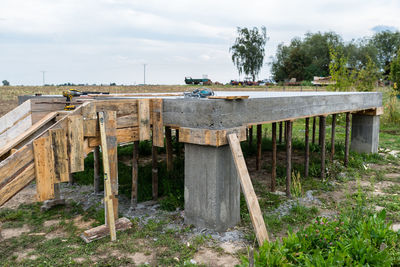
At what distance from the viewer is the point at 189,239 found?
5.84m

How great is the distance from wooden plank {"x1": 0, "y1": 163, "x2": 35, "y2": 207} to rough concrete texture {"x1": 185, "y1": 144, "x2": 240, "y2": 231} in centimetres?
253

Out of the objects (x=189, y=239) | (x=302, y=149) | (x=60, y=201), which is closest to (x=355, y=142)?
(x=302, y=149)

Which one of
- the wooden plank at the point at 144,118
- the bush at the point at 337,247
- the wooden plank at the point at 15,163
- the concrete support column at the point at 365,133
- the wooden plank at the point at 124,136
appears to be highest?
the wooden plank at the point at 144,118

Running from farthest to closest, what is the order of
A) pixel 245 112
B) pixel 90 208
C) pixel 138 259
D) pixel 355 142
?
pixel 355 142, pixel 90 208, pixel 245 112, pixel 138 259

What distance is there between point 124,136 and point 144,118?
51 cm

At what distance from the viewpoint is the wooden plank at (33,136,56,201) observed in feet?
16.8

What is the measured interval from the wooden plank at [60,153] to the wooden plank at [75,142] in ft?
0.25

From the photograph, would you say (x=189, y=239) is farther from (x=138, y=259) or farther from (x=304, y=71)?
(x=304, y=71)

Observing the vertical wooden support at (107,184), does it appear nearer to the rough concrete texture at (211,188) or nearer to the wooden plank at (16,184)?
the wooden plank at (16,184)

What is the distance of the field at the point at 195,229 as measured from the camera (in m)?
4.87

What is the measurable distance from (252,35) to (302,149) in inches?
1856

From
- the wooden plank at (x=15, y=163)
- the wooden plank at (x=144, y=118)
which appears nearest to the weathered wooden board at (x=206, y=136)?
the wooden plank at (x=144, y=118)

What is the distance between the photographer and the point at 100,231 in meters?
5.86

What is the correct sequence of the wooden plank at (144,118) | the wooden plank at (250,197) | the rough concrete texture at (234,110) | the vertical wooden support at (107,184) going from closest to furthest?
the wooden plank at (250,197)
the vertical wooden support at (107,184)
the rough concrete texture at (234,110)
the wooden plank at (144,118)
